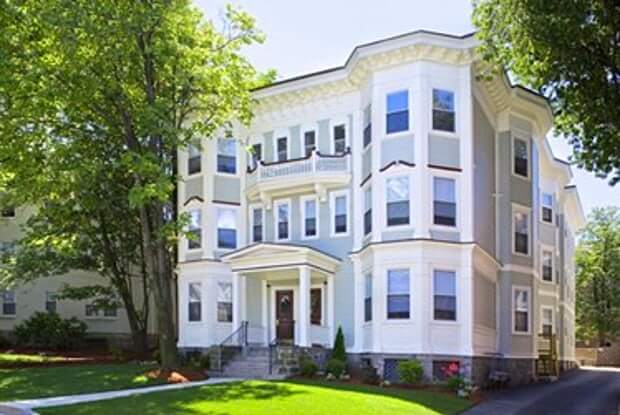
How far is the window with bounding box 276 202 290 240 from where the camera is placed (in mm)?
25797

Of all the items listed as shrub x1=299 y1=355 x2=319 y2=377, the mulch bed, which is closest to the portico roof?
shrub x1=299 y1=355 x2=319 y2=377

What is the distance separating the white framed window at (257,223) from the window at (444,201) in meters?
7.43

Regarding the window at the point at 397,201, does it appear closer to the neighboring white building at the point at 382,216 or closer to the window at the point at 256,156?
the neighboring white building at the point at 382,216

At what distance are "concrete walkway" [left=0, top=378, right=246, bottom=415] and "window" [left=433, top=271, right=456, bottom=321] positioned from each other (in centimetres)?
650

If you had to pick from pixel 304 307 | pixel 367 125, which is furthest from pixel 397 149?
pixel 304 307

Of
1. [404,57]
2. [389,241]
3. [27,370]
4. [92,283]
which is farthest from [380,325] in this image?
[92,283]

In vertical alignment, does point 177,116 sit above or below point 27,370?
above

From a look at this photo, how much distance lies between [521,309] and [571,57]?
39.4ft

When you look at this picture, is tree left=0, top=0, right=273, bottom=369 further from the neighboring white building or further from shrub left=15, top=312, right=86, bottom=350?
shrub left=15, top=312, right=86, bottom=350

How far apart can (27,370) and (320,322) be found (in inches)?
388

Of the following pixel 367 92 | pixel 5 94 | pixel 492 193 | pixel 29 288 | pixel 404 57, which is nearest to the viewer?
pixel 5 94

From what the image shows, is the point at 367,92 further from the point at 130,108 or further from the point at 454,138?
the point at 130,108

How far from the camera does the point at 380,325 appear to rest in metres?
21.5

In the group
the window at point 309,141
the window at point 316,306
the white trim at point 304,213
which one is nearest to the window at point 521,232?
the white trim at point 304,213
